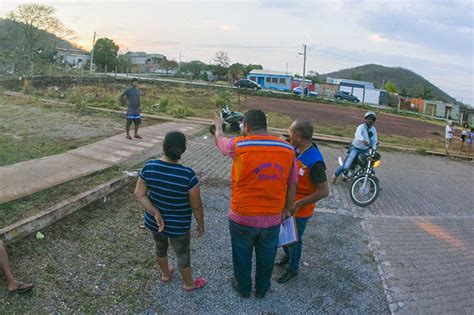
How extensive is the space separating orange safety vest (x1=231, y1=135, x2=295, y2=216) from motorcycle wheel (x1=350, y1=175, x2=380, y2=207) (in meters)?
4.25

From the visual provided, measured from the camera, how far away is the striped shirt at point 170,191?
3260 mm

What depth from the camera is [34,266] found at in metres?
3.81

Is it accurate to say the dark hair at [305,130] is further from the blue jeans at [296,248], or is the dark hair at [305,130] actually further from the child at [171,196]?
the child at [171,196]

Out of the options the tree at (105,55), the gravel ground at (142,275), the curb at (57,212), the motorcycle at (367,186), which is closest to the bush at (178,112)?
the curb at (57,212)

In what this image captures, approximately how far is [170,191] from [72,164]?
455 centimetres

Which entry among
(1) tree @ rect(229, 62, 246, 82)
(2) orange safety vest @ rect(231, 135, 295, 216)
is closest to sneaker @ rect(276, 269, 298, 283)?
(2) orange safety vest @ rect(231, 135, 295, 216)

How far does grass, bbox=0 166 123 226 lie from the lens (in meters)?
4.61

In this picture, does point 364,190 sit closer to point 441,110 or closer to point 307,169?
point 307,169

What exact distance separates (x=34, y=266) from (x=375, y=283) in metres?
3.53

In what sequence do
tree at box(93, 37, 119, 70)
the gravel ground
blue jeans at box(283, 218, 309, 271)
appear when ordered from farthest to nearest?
1. tree at box(93, 37, 119, 70)
2. blue jeans at box(283, 218, 309, 271)
3. the gravel ground

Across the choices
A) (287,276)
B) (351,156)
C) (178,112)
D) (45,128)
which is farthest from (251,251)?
(178,112)

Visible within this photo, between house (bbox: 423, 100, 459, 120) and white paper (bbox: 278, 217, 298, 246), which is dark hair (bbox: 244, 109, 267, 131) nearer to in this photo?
white paper (bbox: 278, 217, 298, 246)

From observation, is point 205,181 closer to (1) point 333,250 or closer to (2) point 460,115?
(1) point 333,250

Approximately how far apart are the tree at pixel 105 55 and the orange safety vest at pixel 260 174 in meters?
66.2
